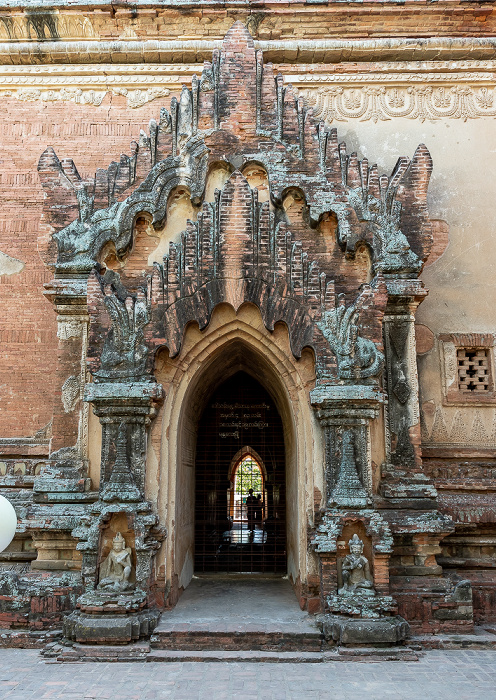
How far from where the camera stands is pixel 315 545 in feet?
24.1

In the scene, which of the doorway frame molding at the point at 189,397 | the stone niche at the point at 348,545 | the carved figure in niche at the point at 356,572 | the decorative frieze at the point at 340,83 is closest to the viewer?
the carved figure in niche at the point at 356,572

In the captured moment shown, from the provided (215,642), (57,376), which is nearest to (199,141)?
(57,376)

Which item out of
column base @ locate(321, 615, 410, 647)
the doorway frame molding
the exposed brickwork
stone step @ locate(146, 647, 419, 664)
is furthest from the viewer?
the exposed brickwork

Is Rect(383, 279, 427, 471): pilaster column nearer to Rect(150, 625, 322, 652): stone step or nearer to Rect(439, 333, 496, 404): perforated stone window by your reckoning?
Rect(439, 333, 496, 404): perforated stone window

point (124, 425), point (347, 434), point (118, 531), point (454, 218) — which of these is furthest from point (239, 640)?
point (454, 218)

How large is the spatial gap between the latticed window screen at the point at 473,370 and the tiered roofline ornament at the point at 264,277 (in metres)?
2.05

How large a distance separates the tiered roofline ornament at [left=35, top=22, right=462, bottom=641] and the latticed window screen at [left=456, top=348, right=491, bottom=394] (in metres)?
2.05

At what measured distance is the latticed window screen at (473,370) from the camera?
1031cm

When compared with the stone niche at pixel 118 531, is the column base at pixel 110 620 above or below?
below

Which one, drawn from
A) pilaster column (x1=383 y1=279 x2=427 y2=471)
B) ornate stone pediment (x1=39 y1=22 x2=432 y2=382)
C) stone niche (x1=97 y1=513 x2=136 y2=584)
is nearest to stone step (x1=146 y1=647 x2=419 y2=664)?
stone niche (x1=97 y1=513 x2=136 y2=584)

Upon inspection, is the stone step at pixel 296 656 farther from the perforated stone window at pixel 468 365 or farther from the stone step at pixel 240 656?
the perforated stone window at pixel 468 365

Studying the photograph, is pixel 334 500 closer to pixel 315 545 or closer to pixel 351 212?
pixel 315 545

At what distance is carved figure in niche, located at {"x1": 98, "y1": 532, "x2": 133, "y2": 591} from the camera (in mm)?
7215

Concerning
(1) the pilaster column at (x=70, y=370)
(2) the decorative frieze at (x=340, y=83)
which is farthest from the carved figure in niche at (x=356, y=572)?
(2) the decorative frieze at (x=340, y=83)
